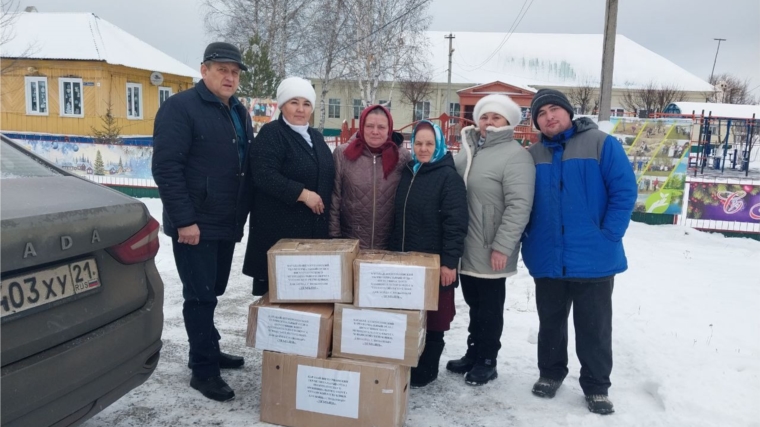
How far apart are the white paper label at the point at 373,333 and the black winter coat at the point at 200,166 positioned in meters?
0.99

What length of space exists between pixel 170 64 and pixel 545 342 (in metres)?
25.5

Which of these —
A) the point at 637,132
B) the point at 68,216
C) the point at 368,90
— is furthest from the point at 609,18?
the point at 368,90

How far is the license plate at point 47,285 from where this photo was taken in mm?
1819

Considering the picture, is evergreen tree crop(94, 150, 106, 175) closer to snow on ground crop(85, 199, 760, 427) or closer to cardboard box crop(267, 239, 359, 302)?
snow on ground crop(85, 199, 760, 427)

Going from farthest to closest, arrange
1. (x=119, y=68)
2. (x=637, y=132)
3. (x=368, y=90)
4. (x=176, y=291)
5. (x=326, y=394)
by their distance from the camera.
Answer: (x=368, y=90), (x=119, y=68), (x=637, y=132), (x=176, y=291), (x=326, y=394)

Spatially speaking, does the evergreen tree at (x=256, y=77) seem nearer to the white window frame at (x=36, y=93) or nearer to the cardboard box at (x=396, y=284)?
the white window frame at (x=36, y=93)

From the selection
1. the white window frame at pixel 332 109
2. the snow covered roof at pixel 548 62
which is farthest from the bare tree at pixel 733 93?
the white window frame at pixel 332 109

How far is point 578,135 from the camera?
3.30 m

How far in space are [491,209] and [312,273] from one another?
1.21 meters

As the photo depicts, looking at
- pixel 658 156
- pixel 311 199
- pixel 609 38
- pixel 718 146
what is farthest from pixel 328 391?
pixel 718 146

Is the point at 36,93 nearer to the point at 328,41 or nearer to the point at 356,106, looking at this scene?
the point at 328,41

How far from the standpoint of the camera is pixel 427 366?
356 cm

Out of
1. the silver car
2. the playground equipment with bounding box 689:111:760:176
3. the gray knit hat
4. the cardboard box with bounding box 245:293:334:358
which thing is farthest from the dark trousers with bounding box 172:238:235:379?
the playground equipment with bounding box 689:111:760:176

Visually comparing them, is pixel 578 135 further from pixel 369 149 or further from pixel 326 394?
pixel 326 394
